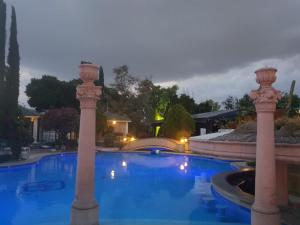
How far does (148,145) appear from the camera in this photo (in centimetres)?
3691

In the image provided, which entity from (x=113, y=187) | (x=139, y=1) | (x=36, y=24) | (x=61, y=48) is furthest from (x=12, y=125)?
(x=139, y=1)

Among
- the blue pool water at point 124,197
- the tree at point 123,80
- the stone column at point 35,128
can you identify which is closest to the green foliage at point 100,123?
the stone column at point 35,128

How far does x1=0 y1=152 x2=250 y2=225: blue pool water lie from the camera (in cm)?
1019

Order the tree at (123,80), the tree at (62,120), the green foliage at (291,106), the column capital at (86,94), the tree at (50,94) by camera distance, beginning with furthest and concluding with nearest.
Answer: the tree at (123,80)
the tree at (50,94)
the tree at (62,120)
the green foliage at (291,106)
the column capital at (86,94)

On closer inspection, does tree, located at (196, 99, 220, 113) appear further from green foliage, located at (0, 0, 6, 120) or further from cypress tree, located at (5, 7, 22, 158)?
green foliage, located at (0, 0, 6, 120)

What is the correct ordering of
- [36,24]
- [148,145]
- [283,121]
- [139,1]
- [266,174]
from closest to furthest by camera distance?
[266,174], [283,121], [139,1], [36,24], [148,145]

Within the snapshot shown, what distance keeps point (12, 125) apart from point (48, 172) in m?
5.62

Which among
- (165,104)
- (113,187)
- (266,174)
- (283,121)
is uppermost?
(165,104)

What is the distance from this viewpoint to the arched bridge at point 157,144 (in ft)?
116

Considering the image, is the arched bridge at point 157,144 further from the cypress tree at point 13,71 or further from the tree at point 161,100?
the cypress tree at point 13,71

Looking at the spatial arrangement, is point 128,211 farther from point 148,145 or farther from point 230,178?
point 148,145

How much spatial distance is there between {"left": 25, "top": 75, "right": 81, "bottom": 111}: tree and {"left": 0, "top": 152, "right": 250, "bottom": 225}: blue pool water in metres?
26.4

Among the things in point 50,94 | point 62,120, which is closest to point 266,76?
point 62,120

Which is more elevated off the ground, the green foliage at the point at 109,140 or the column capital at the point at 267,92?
the column capital at the point at 267,92
